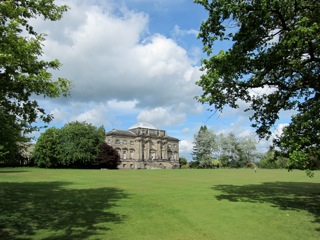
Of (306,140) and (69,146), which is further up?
(69,146)

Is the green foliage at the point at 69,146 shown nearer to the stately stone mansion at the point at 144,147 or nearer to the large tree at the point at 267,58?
the stately stone mansion at the point at 144,147

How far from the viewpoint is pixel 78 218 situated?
11.7 metres

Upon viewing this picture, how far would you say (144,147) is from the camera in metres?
134

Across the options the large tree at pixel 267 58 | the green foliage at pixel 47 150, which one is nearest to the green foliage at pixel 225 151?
the green foliage at pixel 47 150

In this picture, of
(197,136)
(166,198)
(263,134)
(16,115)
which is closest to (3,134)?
(16,115)

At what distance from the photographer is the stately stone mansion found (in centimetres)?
12688

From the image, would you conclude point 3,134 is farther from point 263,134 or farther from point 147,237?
point 263,134

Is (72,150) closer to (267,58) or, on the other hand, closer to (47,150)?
(47,150)

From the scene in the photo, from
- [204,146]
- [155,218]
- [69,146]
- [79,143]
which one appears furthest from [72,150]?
[155,218]

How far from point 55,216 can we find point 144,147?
122930 millimetres

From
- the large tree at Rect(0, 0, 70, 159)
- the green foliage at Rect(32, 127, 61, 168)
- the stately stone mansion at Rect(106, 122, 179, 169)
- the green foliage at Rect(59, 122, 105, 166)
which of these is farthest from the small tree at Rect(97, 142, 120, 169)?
the large tree at Rect(0, 0, 70, 159)

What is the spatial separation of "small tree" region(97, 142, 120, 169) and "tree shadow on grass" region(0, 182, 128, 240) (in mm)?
64126

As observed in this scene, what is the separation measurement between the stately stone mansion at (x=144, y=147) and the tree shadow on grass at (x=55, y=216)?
356 ft

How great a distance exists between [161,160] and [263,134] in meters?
119
